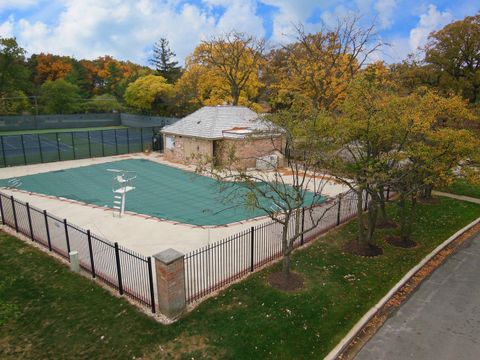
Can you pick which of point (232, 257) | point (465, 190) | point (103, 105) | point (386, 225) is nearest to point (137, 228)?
point (232, 257)

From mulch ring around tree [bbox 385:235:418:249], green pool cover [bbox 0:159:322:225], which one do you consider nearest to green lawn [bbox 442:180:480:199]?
green pool cover [bbox 0:159:322:225]

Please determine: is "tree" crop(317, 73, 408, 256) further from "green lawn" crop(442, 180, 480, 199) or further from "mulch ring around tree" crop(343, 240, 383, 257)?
"green lawn" crop(442, 180, 480, 199)

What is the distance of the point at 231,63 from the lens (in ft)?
135

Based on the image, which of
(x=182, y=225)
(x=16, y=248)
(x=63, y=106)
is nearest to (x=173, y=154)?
(x=182, y=225)

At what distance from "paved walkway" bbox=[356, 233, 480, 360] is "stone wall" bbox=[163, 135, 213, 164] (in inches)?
763

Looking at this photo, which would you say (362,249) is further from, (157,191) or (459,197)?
(157,191)

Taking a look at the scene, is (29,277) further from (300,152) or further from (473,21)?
(473,21)

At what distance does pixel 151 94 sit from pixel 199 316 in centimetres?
5218

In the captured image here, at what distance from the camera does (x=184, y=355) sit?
7.98 metres

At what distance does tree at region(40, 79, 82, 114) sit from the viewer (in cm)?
6238

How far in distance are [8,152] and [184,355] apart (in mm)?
34271

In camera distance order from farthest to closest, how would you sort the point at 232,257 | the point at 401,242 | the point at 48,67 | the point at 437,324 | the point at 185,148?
1. the point at 48,67
2. the point at 185,148
3. the point at 401,242
4. the point at 232,257
5. the point at 437,324

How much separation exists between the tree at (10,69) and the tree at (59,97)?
389cm

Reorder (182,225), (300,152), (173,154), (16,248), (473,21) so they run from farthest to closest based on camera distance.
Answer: (173,154) → (473,21) → (182,225) → (16,248) → (300,152)
